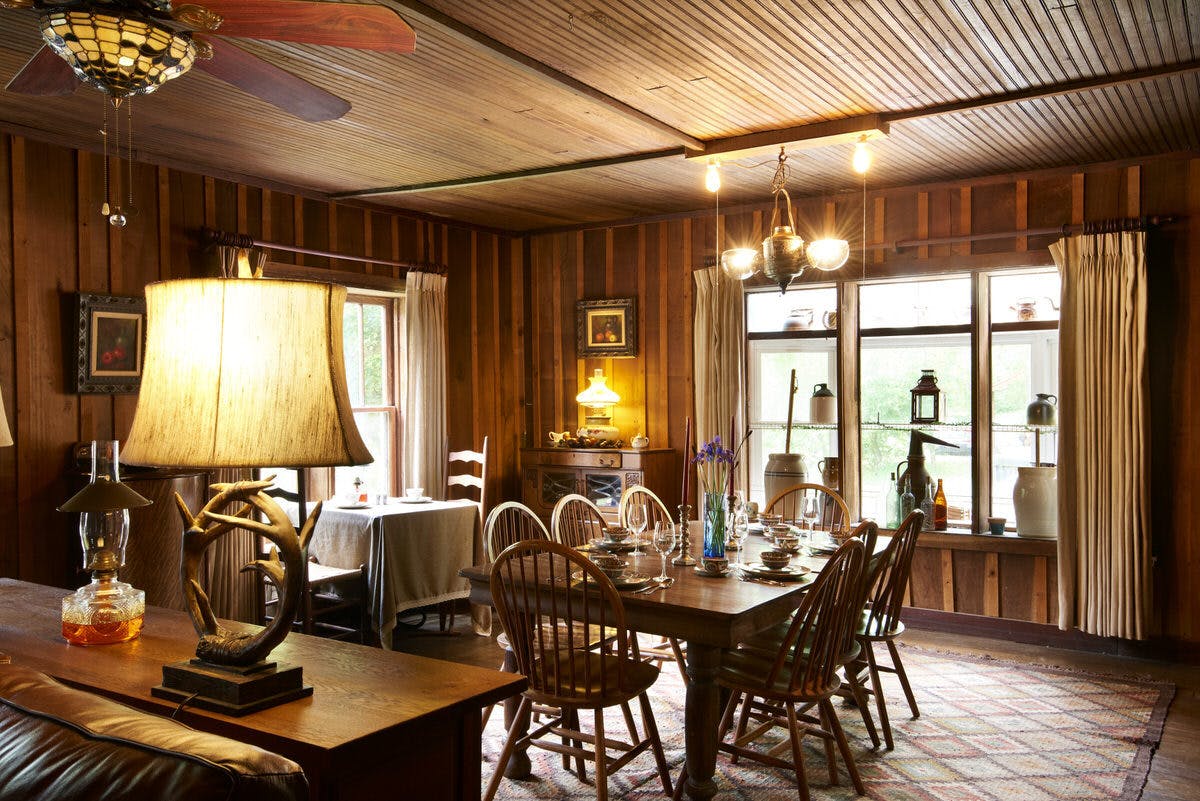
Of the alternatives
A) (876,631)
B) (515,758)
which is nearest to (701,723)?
(515,758)

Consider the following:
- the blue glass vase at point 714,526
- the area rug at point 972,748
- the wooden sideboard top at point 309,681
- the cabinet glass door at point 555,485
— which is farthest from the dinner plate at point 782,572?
the cabinet glass door at point 555,485

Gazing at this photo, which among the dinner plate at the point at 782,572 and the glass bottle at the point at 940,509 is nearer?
the dinner plate at the point at 782,572

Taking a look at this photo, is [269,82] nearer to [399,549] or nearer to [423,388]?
[399,549]

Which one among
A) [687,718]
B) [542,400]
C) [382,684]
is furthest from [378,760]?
[542,400]

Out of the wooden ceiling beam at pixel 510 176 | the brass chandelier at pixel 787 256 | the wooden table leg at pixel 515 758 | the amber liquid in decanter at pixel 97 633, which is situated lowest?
the wooden table leg at pixel 515 758

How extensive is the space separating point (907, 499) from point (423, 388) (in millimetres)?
3037

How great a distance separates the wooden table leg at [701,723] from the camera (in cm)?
283

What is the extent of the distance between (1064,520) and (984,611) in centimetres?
69

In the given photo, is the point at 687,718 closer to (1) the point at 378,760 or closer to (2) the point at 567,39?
(1) the point at 378,760

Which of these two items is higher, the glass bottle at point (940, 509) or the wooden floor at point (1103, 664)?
the glass bottle at point (940, 509)

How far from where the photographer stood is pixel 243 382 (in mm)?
1357

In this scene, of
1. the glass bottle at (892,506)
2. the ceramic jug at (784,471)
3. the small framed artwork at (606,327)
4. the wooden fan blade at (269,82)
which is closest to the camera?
the wooden fan blade at (269,82)

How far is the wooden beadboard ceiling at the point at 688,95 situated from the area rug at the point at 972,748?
8.33 feet

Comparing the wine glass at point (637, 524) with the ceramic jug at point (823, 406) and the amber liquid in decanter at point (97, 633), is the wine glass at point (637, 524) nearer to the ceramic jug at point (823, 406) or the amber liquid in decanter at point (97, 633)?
the amber liquid in decanter at point (97, 633)
